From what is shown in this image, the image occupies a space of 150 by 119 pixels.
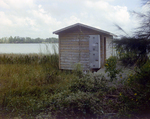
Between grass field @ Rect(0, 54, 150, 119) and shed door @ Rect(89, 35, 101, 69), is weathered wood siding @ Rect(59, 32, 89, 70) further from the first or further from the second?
grass field @ Rect(0, 54, 150, 119)

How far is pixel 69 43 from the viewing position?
10.3 metres

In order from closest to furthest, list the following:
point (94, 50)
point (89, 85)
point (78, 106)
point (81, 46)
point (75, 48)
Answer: point (78, 106) < point (89, 85) < point (94, 50) < point (81, 46) < point (75, 48)

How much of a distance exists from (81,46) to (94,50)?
839 mm

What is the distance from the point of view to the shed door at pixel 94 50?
968 centimetres

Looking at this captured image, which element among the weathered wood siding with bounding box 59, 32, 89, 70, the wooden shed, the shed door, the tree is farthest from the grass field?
the weathered wood siding with bounding box 59, 32, 89, 70

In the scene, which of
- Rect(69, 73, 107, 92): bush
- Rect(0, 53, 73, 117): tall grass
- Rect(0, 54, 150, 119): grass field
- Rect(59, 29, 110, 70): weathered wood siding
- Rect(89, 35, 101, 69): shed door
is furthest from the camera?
Rect(59, 29, 110, 70): weathered wood siding

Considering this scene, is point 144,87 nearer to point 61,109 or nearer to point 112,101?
point 112,101

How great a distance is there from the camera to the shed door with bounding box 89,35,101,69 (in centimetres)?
968

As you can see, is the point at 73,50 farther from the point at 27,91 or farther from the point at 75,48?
the point at 27,91

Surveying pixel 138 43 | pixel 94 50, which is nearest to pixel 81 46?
pixel 94 50

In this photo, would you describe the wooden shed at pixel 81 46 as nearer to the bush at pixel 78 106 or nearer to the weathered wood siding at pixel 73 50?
the weathered wood siding at pixel 73 50

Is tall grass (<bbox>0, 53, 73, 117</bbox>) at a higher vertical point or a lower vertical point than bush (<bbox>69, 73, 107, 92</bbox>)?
lower

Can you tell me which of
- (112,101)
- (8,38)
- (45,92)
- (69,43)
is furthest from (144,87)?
(8,38)

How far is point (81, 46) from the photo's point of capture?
10102 millimetres
